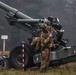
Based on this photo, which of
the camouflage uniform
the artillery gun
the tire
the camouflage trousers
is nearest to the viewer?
the camouflage uniform

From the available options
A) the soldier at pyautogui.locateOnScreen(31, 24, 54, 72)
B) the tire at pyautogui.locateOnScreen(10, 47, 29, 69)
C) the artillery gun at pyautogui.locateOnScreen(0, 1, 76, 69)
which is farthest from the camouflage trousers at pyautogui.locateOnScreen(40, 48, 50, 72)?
the tire at pyautogui.locateOnScreen(10, 47, 29, 69)

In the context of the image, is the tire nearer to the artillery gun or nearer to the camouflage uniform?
the artillery gun

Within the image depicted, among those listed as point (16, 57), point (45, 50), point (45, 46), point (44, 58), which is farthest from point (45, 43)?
point (16, 57)

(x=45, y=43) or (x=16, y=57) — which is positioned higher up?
(x=45, y=43)

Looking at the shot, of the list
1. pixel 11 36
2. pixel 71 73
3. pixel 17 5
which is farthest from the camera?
pixel 17 5

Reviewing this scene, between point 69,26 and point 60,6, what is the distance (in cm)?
932

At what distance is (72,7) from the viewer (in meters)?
82.2

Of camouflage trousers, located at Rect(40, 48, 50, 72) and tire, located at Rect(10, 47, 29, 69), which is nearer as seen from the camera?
camouflage trousers, located at Rect(40, 48, 50, 72)

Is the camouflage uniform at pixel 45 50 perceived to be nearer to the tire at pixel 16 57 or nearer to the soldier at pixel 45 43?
the soldier at pixel 45 43

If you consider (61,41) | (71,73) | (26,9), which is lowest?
A: (71,73)

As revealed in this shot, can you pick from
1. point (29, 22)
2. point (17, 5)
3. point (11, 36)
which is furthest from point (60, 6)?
point (29, 22)

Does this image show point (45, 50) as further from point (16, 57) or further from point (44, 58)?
point (16, 57)

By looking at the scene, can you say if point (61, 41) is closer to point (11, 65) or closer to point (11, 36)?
point (11, 65)

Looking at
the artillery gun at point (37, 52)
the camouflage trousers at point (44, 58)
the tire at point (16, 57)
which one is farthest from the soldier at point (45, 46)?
the tire at point (16, 57)
